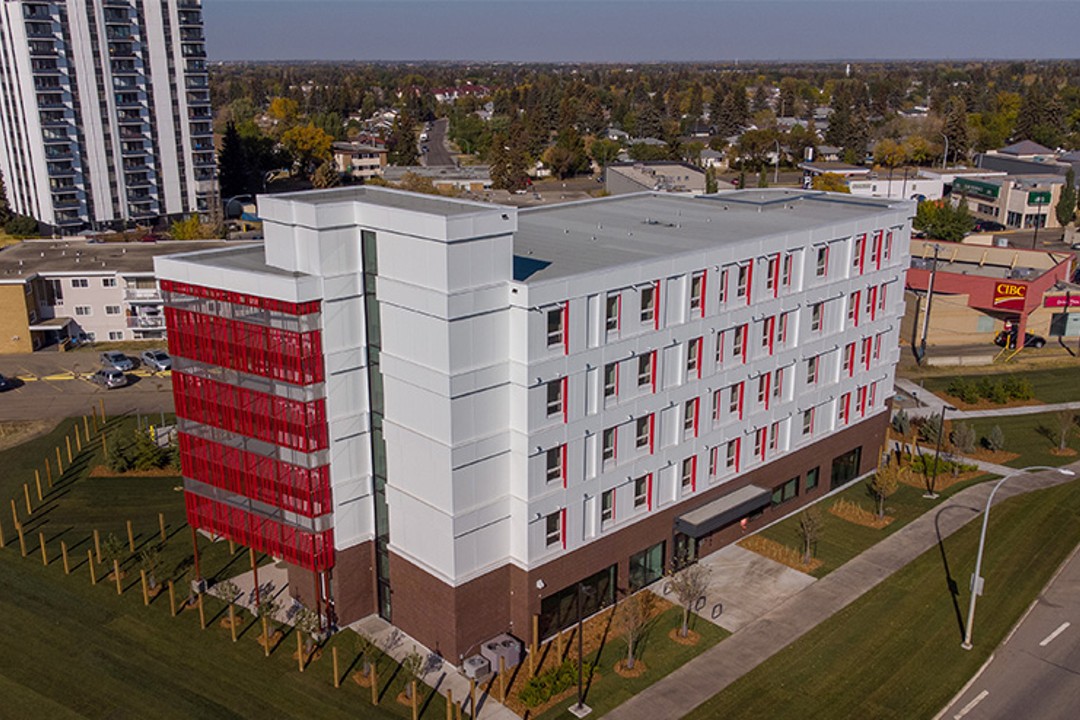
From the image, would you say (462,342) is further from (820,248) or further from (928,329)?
(928,329)

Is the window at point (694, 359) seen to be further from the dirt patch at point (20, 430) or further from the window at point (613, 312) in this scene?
the dirt patch at point (20, 430)

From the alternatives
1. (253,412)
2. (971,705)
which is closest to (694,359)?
(971,705)

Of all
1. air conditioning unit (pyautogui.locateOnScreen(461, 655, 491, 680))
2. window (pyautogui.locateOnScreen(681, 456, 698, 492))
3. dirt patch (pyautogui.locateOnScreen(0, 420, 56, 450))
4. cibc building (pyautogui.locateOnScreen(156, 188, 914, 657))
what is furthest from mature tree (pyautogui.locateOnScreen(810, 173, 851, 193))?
air conditioning unit (pyautogui.locateOnScreen(461, 655, 491, 680))

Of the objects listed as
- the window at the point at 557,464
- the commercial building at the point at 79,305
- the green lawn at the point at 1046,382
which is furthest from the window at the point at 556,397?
the commercial building at the point at 79,305

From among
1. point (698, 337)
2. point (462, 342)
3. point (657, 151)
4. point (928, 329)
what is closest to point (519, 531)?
point (462, 342)

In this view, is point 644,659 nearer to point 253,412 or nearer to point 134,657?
point 253,412
